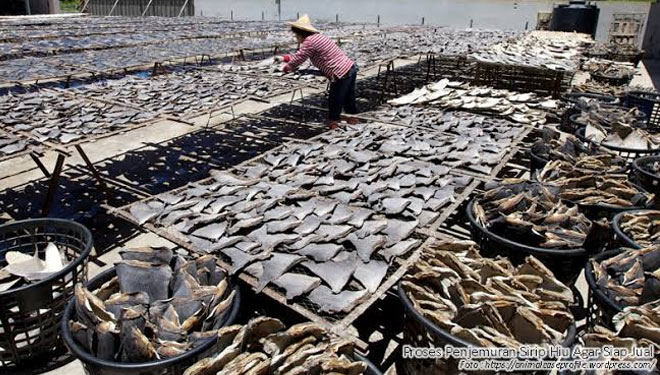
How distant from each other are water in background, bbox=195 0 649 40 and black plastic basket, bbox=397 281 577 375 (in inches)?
1068

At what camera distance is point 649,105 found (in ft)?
24.5

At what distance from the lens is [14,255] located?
3.62 meters

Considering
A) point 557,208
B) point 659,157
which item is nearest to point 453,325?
point 557,208

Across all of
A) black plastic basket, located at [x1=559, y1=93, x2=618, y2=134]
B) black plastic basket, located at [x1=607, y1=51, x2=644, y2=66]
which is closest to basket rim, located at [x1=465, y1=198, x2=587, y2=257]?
black plastic basket, located at [x1=559, y1=93, x2=618, y2=134]

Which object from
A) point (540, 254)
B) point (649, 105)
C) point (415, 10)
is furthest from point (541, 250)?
point (415, 10)

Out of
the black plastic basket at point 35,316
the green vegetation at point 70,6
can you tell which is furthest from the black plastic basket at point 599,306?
the green vegetation at point 70,6

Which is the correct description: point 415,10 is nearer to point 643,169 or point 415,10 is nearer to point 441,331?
point 643,169

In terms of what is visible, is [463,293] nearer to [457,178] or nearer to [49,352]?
[457,178]

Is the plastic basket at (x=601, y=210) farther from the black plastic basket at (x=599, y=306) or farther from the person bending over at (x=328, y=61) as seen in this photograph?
the person bending over at (x=328, y=61)

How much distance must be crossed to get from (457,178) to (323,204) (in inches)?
61.5

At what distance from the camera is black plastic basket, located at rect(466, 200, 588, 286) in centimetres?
314

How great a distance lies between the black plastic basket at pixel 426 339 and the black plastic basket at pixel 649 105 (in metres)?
6.72

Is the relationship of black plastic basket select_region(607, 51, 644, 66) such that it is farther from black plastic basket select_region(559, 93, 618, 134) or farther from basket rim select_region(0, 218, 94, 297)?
basket rim select_region(0, 218, 94, 297)

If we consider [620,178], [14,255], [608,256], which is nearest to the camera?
[608,256]
